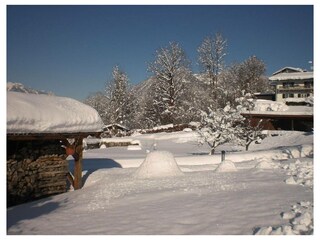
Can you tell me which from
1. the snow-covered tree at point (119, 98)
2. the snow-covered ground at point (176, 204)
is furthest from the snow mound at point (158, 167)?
the snow-covered tree at point (119, 98)

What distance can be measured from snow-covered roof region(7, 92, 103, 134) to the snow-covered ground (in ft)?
8.04

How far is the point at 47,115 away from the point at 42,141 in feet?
4.44

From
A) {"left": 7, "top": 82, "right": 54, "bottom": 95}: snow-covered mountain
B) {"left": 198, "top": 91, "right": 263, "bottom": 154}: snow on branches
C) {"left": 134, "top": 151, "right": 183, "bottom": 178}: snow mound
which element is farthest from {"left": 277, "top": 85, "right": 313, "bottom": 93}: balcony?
{"left": 7, "top": 82, "right": 54, "bottom": 95}: snow-covered mountain

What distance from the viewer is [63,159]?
12641 mm

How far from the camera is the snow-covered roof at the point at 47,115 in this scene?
10031 millimetres

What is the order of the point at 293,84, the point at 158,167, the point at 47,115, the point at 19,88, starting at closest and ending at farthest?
the point at 47,115
the point at 19,88
the point at 158,167
the point at 293,84

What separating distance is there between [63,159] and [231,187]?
655cm

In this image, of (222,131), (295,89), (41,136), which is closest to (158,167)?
(41,136)

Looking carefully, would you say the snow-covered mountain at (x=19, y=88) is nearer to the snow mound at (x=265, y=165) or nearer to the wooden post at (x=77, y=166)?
the wooden post at (x=77, y=166)

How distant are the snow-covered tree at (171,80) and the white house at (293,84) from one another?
17.1 meters

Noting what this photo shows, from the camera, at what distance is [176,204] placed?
888cm

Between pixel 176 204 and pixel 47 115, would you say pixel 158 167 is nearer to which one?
pixel 176 204

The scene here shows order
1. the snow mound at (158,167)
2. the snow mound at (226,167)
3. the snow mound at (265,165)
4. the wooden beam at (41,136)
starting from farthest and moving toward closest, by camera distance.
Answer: the snow mound at (265,165) < the snow mound at (226,167) < the snow mound at (158,167) < the wooden beam at (41,136)

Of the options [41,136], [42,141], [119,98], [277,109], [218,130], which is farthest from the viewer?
[119,98]
